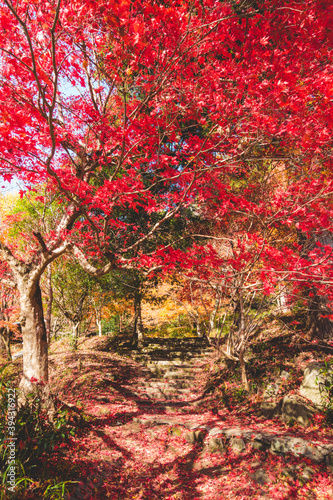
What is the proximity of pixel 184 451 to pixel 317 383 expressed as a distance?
2.80 m

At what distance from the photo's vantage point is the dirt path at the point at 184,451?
3555 mm

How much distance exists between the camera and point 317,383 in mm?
5043

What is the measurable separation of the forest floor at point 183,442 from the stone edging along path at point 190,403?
5cm

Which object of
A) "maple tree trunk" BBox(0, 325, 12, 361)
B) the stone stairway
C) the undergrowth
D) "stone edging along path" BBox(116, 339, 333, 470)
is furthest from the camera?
"maple tree trunk" BBox(0, 325, 12, 361)

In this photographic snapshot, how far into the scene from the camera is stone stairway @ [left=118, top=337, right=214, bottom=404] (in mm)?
7504

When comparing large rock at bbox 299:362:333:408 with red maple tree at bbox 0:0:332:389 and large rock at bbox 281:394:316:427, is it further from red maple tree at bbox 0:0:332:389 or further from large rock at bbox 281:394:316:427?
red maple tree at bbox 0:0:332:389

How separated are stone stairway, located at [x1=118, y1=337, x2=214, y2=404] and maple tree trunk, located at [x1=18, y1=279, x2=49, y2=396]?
3.82 metres

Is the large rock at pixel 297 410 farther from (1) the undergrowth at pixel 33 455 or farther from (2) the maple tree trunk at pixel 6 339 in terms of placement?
(2) the maple tree trunk at pixel 6 339

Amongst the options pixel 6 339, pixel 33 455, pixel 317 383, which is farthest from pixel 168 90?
pixel 6 339

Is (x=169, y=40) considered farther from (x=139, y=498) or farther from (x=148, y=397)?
(x=148, y=397)

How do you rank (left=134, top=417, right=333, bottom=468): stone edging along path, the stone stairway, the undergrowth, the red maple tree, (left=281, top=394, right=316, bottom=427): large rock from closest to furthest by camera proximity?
the undergrowth < the red maple tree < (left=134, top=417, right=333, bottom=468): stone edging along path < (left=281, top=394, right=316, bottom=427): large rock < the stone stairway

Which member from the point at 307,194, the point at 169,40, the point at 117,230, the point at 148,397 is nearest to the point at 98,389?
the point at 148,397

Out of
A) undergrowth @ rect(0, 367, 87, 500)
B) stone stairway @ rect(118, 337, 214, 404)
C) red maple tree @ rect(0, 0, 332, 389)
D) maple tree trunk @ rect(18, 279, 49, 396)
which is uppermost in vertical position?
red maple tree @ rect(0, 0, 332, 389)

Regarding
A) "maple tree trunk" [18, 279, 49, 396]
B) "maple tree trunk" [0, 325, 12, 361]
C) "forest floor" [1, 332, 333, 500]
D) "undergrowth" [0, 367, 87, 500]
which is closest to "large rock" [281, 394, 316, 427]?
"forest floor" [1, 332, 333, 500]
